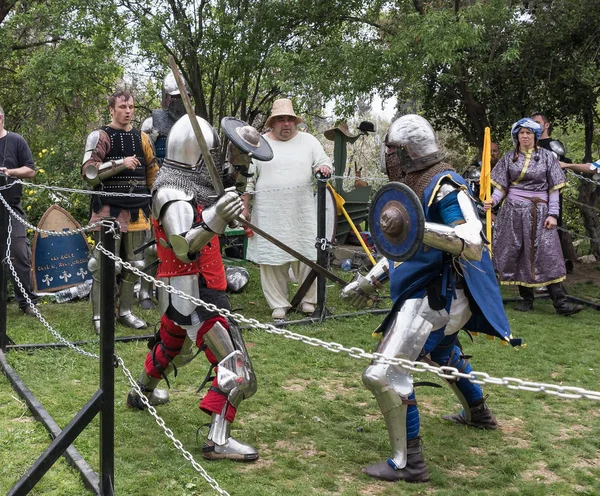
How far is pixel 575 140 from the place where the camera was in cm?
1220

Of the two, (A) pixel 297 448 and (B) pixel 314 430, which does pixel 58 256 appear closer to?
(B) pixel 314 430

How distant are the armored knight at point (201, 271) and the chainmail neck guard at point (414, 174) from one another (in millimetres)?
627

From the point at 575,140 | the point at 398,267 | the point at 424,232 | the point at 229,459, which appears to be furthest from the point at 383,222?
the point at 575,140

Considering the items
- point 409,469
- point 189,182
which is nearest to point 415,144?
point 189,182

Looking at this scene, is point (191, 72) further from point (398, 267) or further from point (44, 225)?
point (398, 267)

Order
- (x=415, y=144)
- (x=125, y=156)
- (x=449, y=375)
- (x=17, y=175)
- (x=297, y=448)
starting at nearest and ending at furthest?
1. (x=449, y=375)
2. (x=415, y=144)
3. (x=297, y=448)
4. (x=125, y=156)
5. (x=17, y=175)

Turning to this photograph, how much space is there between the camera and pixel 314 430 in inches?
142

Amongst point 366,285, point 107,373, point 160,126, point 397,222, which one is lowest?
point 107,373

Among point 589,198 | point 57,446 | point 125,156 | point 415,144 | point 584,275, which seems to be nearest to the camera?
point 57,446

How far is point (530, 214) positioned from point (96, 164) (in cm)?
382

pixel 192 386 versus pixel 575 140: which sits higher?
pixel 575 140

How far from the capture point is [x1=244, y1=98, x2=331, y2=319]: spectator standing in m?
5.91

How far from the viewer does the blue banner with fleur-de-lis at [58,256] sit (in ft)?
21.1

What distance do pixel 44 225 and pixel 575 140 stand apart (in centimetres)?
934
